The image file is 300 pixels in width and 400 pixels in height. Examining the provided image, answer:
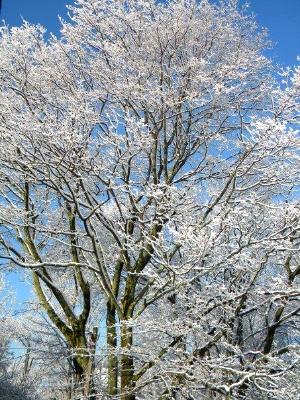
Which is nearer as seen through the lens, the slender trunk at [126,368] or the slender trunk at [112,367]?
the slender trunk at [126,368]

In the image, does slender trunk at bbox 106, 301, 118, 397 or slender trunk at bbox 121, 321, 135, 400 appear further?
slender trunk at bbox 106, 301, 118, 397

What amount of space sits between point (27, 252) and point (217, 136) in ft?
14.0

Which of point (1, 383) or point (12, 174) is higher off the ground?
point (12, 174)

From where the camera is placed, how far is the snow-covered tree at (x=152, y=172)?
597 centimetres

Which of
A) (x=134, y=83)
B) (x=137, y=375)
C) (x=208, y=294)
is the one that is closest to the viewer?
(x=208, y=294)

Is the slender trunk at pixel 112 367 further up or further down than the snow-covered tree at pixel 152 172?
further down

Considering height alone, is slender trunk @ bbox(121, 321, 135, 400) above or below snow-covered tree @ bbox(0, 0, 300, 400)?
below

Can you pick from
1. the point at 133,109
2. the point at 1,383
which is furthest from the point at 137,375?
the point at 1,383

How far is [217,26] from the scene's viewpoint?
8.17m

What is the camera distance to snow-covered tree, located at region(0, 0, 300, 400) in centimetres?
597

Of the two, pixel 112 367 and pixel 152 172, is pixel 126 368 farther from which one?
pixel 152 172

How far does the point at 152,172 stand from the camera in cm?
781

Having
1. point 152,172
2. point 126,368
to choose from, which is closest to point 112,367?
point 126,368

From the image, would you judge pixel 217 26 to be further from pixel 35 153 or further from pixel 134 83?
pixel 35 153
